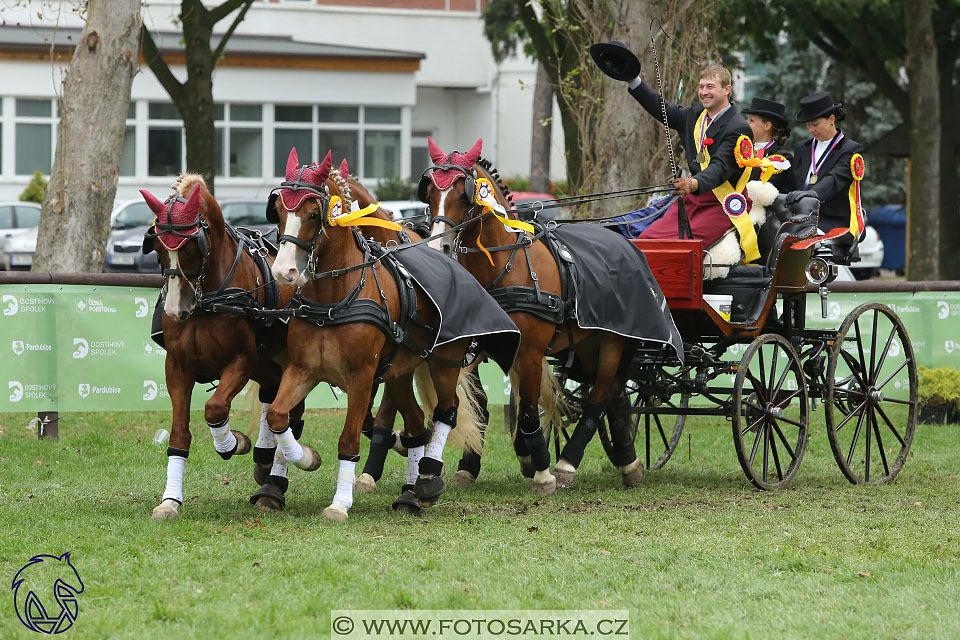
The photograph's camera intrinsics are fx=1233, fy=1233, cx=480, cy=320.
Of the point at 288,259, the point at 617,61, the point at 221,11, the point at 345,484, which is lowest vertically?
the point at 345,484

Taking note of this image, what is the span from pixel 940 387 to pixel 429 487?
21.6 feet

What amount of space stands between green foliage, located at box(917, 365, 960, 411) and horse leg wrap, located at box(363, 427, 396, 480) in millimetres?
6123

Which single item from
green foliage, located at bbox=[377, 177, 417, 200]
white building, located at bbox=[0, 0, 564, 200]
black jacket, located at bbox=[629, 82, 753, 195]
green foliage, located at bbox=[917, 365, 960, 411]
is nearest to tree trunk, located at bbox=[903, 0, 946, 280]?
green foliage, located at bbox=[917, 365, 960, 411]

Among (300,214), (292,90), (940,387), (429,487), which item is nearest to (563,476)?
(429,487)

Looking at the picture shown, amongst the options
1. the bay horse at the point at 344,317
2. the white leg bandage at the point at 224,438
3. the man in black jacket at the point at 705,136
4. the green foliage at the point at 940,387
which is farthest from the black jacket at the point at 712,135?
the green foliage at the point at 940,387

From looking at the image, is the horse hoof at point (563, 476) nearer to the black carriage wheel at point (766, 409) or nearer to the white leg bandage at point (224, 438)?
the black carriage wheel at point (766, 409)

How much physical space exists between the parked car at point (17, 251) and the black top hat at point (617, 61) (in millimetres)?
16648

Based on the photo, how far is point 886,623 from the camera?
5.03 metres

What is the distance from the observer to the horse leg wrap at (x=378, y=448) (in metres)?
8.24

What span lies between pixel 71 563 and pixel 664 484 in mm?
4476

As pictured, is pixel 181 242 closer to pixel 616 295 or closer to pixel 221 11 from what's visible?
pixel 616 295

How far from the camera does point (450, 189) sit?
747 cm

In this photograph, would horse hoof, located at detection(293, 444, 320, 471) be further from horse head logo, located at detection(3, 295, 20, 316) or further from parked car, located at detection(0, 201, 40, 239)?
parked car, located at detection(0, 201, 40, 239)

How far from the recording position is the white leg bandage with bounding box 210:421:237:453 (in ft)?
23.4
